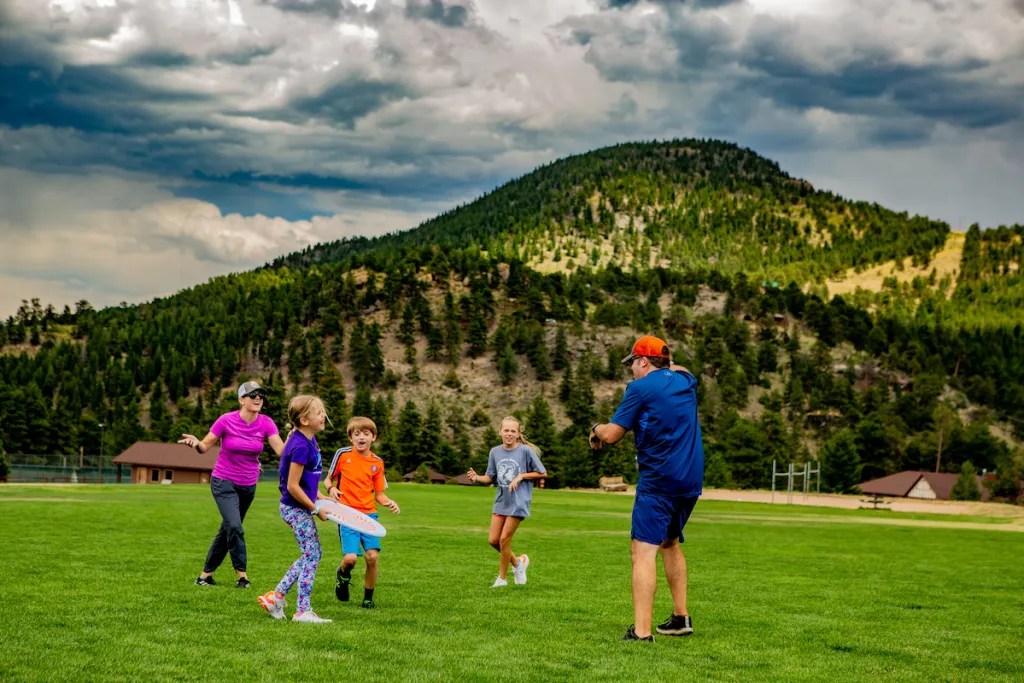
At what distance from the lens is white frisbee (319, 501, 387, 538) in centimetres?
1036

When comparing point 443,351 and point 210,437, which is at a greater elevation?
point 443,351

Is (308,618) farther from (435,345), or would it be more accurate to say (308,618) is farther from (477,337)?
(477,337)

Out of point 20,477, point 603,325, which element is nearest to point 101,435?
point 20,477

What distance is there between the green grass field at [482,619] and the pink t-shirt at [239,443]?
146 cm

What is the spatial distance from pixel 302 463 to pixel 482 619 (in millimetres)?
2681

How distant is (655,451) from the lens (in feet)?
29.8

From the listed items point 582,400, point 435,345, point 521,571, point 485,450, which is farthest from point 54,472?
point 435,345

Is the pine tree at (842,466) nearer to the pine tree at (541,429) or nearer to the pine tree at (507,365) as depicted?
the pine tree at (541,429)

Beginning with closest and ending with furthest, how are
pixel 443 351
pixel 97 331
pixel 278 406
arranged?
pixel 278 406 < pixel 443 351 < pixel 97 331

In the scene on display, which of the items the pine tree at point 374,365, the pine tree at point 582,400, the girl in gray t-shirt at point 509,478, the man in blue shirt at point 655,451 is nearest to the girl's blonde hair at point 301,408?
the man in blue shirt at point 655,451

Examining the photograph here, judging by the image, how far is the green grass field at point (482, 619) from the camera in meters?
7.80

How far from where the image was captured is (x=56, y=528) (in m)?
21.4

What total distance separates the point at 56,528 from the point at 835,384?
518 feet

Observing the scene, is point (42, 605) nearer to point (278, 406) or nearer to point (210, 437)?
point (210, 437)
